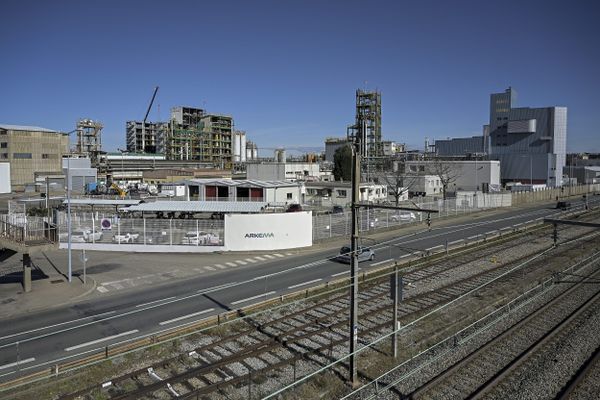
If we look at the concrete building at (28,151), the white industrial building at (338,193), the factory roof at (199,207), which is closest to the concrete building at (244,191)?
the white industrial building at (338,193)

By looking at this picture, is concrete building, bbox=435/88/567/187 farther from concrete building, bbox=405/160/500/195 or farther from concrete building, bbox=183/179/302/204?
concrete building, bbox=183/179/302/204

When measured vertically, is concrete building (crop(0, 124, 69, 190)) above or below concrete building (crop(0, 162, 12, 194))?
above

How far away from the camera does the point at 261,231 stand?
103 ft

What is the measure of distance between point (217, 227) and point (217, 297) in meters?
11.1

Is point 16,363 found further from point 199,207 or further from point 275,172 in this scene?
point 275,172

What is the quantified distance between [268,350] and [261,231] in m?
17.5

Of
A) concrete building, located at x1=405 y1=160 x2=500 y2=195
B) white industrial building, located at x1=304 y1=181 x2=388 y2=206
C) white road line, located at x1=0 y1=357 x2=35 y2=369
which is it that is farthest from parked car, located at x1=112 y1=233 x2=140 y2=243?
concrete building, located at x1=405 y1=160 x2=500 y2=195

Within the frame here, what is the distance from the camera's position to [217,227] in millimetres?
30938

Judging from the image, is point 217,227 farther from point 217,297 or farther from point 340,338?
point 340,338

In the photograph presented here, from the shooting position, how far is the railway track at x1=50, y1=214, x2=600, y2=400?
38.1ft

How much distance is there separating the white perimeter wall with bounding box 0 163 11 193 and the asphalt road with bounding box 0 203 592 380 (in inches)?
2706

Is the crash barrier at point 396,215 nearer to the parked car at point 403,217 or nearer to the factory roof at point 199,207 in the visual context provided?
the parked car at point 403,217

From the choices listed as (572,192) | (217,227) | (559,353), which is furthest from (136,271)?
(572,192)

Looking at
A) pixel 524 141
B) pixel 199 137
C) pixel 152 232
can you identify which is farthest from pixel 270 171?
pixel 524 141
